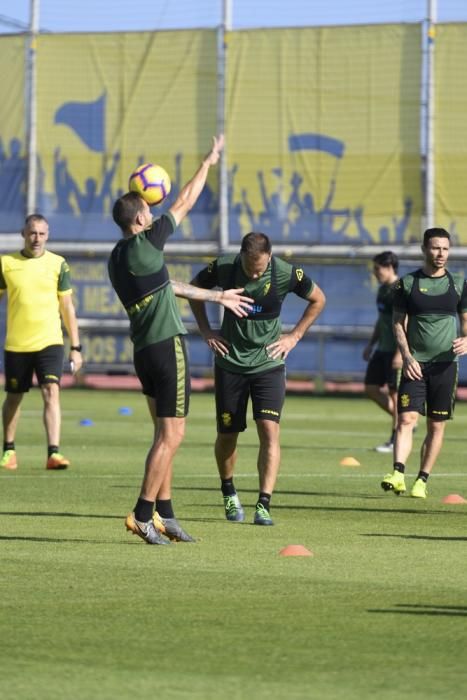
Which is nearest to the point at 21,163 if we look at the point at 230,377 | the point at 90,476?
the point at 90,476

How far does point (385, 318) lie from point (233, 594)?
439 inches

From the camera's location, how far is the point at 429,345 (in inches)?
554

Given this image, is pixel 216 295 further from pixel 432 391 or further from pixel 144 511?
pixel 432 391

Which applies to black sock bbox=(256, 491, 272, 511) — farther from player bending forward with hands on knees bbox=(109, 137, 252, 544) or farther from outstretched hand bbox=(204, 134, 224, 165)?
outstretched hand bbox=(204, 134, 224, 165)

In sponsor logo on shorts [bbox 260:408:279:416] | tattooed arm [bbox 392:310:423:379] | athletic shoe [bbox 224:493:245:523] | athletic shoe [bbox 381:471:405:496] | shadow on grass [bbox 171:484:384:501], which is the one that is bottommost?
shadow on grass [bbox 171:484:384:501]

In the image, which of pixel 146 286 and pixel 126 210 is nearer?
pixel 126 210

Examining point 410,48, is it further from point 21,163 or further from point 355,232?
point 21,163

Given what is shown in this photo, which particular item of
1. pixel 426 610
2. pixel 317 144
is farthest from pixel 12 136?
pixel 426 610

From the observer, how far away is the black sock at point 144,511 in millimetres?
10445

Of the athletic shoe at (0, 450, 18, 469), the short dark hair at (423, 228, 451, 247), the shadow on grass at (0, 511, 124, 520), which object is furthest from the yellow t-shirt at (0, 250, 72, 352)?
the shadow on grass at (0, 511, 124, 520)

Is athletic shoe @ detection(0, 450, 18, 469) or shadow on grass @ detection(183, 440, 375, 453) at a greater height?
athletic shoe @ detection(0, 450, 18, 469)

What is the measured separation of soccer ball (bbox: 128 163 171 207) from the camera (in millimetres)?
11641

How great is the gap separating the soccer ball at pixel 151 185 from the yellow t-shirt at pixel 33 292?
4.76m

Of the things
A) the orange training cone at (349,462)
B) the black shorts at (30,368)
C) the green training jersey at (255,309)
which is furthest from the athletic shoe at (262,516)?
the orange training cone at (349,462)
